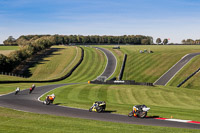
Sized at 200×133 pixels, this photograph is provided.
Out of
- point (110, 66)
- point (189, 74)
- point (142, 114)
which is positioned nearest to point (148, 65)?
point (110, 66)

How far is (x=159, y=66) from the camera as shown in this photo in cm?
10356

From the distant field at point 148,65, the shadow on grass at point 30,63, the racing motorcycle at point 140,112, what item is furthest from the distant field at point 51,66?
the racing motorcycle at point 140,112

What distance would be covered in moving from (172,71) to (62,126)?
79541 mm

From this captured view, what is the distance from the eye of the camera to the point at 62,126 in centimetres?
2039

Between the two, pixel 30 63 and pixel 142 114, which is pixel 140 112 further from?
pixel 30 63

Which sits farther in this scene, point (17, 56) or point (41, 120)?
point (17, 56)

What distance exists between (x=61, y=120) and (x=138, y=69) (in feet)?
274

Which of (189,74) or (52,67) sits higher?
(189,74)

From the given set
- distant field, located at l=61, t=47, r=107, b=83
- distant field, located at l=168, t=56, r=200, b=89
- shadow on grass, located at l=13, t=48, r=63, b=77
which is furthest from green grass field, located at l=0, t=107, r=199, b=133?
shadow on grass, located at l=13, t=48, r=63, b=77

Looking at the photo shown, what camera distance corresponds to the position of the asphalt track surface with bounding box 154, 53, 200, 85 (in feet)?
282

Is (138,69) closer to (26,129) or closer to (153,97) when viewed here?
(153,97)

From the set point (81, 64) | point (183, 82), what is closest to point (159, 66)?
point (183, 82)

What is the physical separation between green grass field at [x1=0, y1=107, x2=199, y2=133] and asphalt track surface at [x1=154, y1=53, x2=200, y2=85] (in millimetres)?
64592

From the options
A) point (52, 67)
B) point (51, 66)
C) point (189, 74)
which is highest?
point (189, 74)
